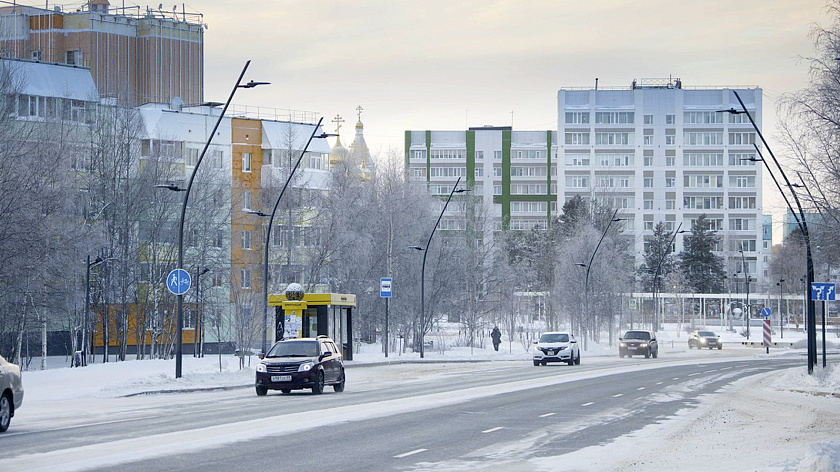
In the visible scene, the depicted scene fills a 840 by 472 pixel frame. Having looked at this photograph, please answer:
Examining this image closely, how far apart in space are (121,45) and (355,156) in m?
19.9

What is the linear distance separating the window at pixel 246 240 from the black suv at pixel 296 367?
4651 centimetres

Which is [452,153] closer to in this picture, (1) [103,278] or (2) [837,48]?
(1) [103,278]

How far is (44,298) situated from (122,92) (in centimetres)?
1975

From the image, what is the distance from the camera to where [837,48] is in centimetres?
3002

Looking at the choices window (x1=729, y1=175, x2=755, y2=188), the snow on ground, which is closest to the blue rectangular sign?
the snow on ground

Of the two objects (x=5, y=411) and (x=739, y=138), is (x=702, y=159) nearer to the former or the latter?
(x=739, y=138)

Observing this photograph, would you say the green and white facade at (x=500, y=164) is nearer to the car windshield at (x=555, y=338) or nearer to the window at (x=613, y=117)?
the window at (x=613, y=117)

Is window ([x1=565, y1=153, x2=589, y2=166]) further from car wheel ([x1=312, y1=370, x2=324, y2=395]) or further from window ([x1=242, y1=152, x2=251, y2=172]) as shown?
car wheel ([x1=312, y1=370, x2=324, y2=395])

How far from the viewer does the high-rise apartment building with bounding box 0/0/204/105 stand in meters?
80.3

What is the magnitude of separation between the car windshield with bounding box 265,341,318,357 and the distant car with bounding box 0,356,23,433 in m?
11.4

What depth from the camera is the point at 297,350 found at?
101ft

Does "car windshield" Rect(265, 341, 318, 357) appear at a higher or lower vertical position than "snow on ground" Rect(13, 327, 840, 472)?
higher

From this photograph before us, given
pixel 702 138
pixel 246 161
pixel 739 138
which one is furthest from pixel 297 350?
pixel 739 138

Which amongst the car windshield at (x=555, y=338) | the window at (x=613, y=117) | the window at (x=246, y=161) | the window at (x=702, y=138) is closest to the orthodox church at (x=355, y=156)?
the window at (x=246, y=161)
